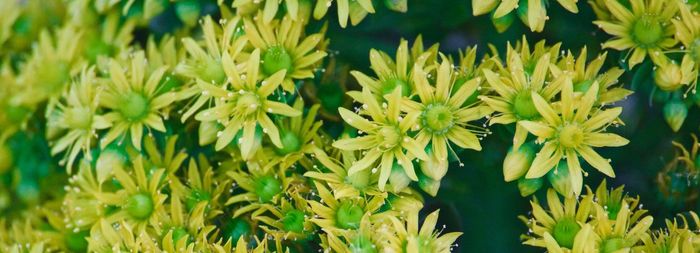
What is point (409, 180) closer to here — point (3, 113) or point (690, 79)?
point (690, 79)

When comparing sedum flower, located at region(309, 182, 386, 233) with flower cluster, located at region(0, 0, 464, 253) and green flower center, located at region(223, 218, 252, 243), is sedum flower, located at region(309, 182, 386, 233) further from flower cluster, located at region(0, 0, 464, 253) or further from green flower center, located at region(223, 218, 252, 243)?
green flower center, located at region(223, 218, 252, 243)

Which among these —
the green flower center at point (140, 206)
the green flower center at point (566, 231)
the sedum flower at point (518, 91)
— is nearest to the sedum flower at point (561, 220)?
the green flower center at point (566, 231)

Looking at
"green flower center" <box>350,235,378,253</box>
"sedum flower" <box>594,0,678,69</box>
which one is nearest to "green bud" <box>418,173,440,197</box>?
"green flower center" <box>350,235,378,253</box>

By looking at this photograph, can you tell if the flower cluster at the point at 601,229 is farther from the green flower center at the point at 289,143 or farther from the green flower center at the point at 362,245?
the green flower center at the point at 289,143

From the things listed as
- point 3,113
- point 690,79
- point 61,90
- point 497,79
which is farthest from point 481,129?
point 3,113

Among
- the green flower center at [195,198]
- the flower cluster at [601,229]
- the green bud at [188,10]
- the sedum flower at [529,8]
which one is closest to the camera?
the flower cluster at [601,229]
